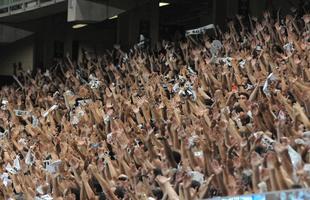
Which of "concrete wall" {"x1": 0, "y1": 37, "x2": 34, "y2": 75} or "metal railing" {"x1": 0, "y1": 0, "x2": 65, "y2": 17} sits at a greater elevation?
"metal railing" {"x1": 0, "y1": 0, "x2": 65, "y2": 17}

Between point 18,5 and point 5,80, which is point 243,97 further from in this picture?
point 5,80

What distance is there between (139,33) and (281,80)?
1143 cm

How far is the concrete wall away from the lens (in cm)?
2600

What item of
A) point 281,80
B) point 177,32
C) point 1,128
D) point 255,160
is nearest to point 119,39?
point 177,32

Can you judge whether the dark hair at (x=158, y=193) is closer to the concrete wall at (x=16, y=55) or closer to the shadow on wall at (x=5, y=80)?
the shadow on wall at (x=5, y=80)

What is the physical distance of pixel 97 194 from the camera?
887 cm

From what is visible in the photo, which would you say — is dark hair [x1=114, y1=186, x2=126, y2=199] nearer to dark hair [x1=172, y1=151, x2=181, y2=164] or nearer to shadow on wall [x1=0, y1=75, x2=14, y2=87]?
dark hair [x1=172, y1=151, x2=181, y2=164]

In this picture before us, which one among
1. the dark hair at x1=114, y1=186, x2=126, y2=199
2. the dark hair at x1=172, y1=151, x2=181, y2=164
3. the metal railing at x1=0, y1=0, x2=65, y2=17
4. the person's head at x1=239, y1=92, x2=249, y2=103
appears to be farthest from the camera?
the metal railing at x1=0, y1=0, x2=65, y2=17

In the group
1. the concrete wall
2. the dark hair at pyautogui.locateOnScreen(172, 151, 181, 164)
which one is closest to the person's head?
the dark hair at pyautogui.locateOnScreen(172, 151, 181, 164)

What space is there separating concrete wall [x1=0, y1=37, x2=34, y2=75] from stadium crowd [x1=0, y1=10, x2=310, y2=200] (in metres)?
10.7

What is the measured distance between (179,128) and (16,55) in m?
19.0

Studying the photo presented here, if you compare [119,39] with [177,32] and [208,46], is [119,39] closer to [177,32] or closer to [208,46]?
[177,32]

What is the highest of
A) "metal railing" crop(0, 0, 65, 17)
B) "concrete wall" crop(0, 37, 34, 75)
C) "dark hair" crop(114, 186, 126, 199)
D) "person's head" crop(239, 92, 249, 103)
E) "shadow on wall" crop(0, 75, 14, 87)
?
"metal railing" crop(0, 0, 65, 17)

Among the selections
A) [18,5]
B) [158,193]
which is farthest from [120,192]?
[18,5]
